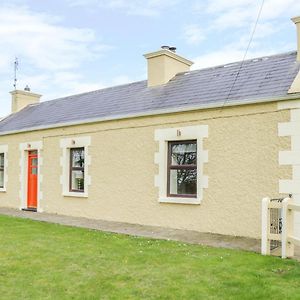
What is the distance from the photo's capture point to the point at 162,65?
12820 mm

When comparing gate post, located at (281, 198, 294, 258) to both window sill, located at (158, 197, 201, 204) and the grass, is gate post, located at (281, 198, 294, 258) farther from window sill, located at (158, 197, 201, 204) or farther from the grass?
window sill, located at (158, 197, 201, 204)

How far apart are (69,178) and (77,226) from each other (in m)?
3.16

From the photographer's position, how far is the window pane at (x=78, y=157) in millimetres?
13298

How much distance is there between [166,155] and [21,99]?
11.8 m

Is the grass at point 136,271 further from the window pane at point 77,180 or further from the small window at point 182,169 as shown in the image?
the window pane at point 77,180

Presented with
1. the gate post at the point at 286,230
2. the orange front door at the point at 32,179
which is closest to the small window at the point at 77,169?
the orange front door at the point at 32,179

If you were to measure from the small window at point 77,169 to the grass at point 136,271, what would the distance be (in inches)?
192

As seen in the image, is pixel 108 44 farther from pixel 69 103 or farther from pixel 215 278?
pixel 215 278

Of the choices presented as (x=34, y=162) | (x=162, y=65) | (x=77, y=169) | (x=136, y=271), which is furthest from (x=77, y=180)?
(x=136, y=271)

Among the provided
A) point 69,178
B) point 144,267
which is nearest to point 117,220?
point 69,178

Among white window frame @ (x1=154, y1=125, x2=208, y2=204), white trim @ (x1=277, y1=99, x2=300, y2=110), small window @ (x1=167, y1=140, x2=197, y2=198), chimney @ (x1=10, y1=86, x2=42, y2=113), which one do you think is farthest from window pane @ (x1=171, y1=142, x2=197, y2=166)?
chimney @ (x1=10, y1=86, x2=42, y2=113)

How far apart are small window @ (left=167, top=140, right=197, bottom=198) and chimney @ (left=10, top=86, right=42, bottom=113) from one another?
38.3ft

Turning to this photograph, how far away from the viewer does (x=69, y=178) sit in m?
13.6

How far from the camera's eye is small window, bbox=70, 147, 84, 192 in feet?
43.6
